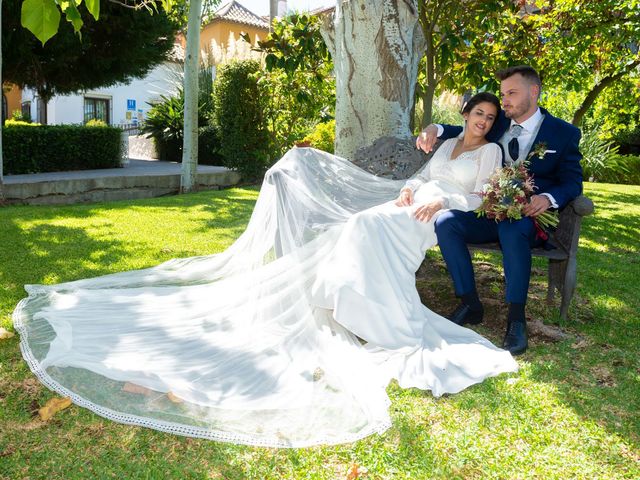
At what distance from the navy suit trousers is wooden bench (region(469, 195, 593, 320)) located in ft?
0.33

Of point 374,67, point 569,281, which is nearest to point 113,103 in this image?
point 374,67

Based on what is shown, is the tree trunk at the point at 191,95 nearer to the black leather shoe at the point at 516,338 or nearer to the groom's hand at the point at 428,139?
the groom's hand at the point at 428,139

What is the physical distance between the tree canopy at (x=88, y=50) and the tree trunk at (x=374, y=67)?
825 centimetres

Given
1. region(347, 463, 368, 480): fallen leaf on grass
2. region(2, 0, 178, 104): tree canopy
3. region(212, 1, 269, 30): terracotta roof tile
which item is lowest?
region(347, 463, 368, 480): fallen leaf on grass

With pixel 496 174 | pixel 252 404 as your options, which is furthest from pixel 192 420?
pixel 496 174

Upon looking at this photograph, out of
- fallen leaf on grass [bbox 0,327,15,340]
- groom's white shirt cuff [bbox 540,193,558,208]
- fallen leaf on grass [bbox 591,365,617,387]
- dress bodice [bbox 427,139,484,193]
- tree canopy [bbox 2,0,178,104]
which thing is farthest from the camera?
tree canopy [bbox 2,0,178,104]

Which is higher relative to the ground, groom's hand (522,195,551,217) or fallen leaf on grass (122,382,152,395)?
groom's hand (522,195,551,217)

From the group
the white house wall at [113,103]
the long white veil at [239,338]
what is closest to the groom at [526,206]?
the long white veil at [239,338]

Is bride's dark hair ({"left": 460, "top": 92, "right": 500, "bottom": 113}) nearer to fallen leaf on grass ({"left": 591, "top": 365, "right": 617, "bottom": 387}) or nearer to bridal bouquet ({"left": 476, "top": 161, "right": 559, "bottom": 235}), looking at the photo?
bridal bouquet ({"left": 476, "top": 161, "right": 559, "bottom": 235})

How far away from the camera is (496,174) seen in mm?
3650

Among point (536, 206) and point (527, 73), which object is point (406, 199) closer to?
point (536, 206)

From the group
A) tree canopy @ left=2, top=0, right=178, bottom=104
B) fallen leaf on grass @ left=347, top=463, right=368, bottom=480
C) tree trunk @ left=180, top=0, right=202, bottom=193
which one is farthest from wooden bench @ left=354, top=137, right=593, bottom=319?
tree canopy @ left=2, top=0, right=178, bottom=104

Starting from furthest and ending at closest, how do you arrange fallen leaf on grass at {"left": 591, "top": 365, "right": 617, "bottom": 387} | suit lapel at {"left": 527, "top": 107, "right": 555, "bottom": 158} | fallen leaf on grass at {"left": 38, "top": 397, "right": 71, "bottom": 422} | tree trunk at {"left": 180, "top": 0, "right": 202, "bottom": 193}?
tree trunk at {"left": 180, "top": 0, "right": 202, "bottom": 193}
suit lapel at {"left": 527, "top": 107, "right": 555, "bottom": 158}
fallen leaf on grass at {"left": 591, "top": 365, "right": 617, "bottom": 387}
fallen leaf on grass at {"left": 38, "top": 397, "right": 71, "bottom": 422}

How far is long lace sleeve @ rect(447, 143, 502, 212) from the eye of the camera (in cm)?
381
